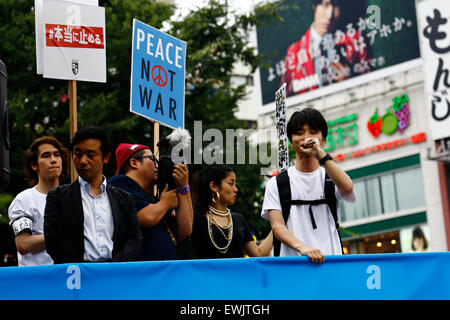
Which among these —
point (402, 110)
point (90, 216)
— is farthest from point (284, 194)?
point (402, 110)

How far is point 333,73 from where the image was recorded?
3769 centimetres

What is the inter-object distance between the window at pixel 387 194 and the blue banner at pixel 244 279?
29.7 m

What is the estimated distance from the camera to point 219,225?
222 inches

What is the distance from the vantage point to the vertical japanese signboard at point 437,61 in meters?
28.9

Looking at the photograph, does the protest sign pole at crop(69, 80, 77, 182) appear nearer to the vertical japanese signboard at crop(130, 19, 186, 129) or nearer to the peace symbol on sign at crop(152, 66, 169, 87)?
the vertical japanese signboard at crop(130, 19, 186, 129)

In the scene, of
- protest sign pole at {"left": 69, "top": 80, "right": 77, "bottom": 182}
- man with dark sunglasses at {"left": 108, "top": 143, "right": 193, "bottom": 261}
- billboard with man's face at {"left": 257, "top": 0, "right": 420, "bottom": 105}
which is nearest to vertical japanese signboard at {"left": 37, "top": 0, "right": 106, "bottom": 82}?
protest sign pole at {"left": 69, "top": 80, "right": 77, "bottom": 182}

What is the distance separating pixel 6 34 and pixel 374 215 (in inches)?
955

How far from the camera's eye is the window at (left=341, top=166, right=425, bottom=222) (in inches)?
1341

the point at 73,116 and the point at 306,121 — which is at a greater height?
the point at 73,116

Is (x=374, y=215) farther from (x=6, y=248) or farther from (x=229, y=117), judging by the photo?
(x=6, y=248)

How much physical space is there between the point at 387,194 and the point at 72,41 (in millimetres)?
30012

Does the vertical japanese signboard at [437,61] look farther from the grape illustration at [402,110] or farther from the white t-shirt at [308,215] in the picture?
the white t-shirt at [308,215]

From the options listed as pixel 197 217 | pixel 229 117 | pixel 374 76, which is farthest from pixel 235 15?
pixel 374 76

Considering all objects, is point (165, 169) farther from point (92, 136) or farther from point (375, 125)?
point (375, 125)
